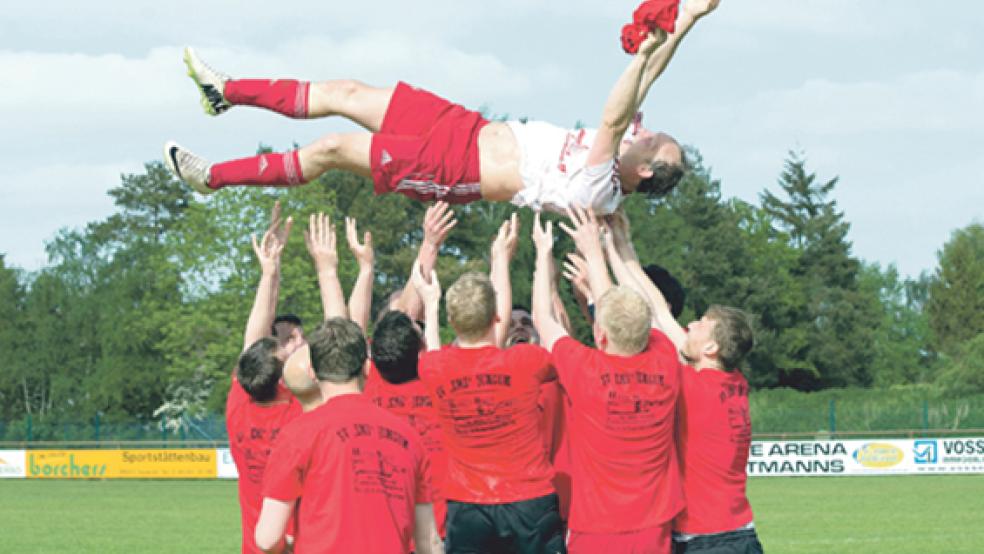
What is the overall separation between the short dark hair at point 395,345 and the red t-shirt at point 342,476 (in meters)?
1.39

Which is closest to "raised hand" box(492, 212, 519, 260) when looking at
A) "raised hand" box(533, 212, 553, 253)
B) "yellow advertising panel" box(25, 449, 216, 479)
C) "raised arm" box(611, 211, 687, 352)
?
"raised hand" box(533, 212, 553, 253)

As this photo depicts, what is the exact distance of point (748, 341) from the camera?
736 centimetres

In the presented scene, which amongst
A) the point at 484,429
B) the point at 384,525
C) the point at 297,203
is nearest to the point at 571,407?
the point at 484,429

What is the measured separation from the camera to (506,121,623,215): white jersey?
7988 mm

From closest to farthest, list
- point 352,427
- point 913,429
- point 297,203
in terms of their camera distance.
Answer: point 352,427 < point 913,429 < point 297,203

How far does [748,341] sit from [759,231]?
82157mm

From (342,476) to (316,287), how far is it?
5423cm

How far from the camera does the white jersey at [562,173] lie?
→ 7.99 meters

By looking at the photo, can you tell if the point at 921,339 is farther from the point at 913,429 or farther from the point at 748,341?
the point at 748,341

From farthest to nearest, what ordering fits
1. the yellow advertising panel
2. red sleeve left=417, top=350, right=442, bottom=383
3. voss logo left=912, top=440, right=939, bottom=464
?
the yellow advertising panel → voss logo left=912, top=440, right=939, bottom=464 → red sleeve left=417, top=350, right=442, bottom=383

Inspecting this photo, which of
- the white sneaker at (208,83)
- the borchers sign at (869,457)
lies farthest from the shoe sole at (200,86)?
the borchers sign at (869,457)

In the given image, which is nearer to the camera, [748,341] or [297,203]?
[748,341]

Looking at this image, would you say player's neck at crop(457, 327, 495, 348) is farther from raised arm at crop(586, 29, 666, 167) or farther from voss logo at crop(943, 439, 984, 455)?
voss logo at crop(943, 439, 984, 455)

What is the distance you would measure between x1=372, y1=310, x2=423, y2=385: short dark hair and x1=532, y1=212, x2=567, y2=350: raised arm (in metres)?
0.71
